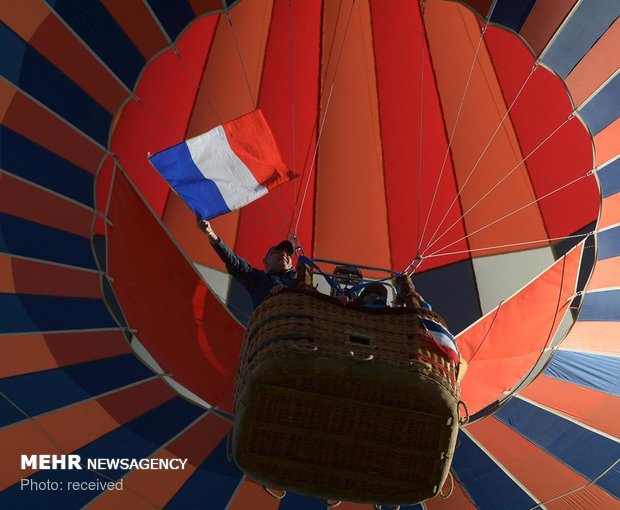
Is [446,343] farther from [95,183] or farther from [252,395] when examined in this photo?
[95,183]

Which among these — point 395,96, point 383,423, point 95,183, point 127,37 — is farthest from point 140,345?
point 395,96

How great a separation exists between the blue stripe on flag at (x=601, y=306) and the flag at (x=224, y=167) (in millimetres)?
1562

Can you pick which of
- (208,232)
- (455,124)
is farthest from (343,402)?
(455,124)

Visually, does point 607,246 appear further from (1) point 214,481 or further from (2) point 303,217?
(1) point 214,481

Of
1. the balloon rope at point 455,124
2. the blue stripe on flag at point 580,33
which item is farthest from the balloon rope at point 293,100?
the blue stripe on flag at point 580,33

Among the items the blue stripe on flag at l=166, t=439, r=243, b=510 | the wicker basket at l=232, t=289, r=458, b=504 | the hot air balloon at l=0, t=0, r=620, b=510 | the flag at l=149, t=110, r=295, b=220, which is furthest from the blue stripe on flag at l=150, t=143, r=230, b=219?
the blue stripe on flag at l=166, t=439, r=243, b=510

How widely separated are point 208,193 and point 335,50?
1513 millimetres

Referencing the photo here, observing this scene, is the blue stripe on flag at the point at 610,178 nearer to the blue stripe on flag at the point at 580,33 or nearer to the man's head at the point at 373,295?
the blue stripe on flag at the point at 580,33

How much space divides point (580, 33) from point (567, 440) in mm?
1945

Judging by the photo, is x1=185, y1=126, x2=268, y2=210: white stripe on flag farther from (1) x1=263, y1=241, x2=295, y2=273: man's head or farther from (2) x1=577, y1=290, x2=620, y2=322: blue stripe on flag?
(2) x1=577, y1=290, x2=620, y2=322: blue stripe on flag

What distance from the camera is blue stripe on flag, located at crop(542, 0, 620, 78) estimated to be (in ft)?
12.4

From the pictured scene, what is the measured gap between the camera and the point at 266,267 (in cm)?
343

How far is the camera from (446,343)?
105 inches

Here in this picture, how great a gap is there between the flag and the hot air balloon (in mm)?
186
